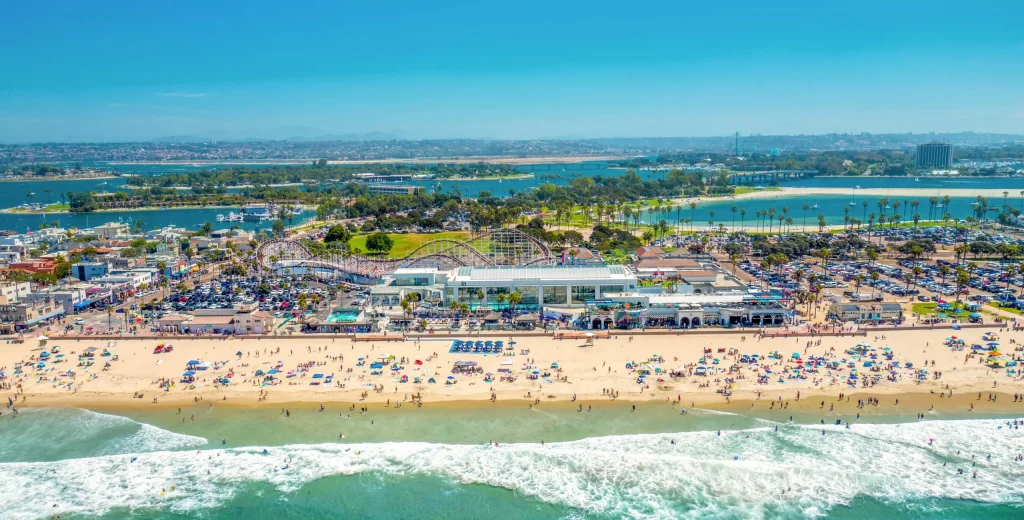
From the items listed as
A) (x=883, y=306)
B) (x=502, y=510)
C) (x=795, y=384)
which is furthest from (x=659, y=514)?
(x=883, y=306)

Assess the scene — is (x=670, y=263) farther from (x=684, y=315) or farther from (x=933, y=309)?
(x=933, y=309)

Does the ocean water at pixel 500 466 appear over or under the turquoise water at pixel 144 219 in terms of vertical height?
under

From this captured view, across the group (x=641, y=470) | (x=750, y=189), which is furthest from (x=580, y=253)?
(x=750, y=189)

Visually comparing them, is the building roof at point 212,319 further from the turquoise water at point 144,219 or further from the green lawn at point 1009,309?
the turquoise water at point 144,219

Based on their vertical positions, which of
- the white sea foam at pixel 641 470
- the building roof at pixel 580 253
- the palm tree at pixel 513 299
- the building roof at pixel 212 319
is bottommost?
the white sea foam at pixel 641 470

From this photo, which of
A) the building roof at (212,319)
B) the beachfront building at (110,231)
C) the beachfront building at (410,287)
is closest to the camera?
the building roof at (212,319)

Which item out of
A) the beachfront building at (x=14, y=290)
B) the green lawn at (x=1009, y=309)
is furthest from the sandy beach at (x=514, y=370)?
the beachfront building at (x=14, y=290)

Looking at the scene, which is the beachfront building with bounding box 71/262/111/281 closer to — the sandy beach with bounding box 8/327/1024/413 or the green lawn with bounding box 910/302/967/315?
the sandy beach with bounding box 8/327/1024/413

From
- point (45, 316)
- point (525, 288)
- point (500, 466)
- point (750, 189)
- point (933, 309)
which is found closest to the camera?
point (500, 466)
